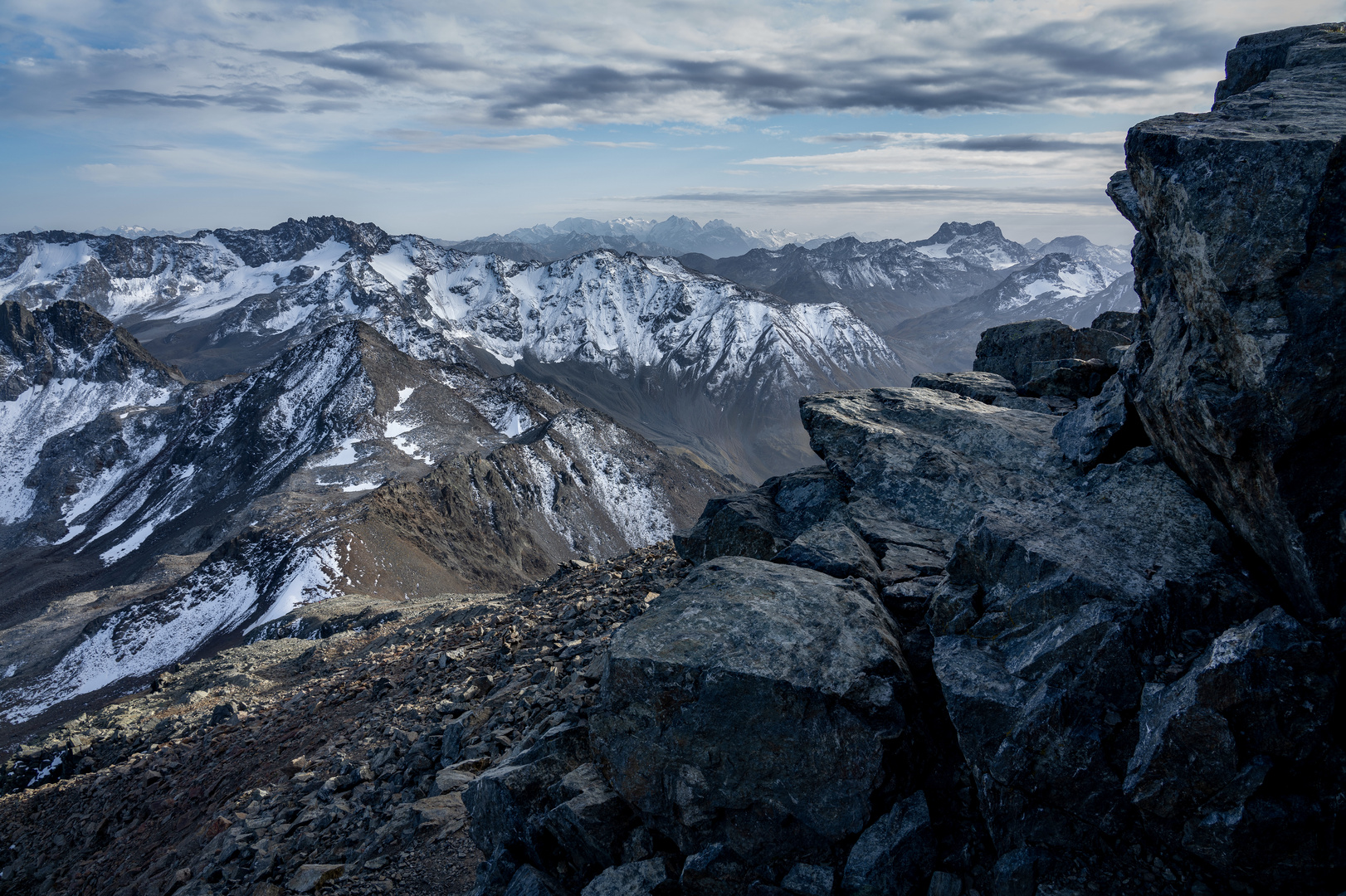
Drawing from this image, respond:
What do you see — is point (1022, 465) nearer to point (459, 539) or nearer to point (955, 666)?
point (955, 666)

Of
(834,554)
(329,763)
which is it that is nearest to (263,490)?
(329,763)

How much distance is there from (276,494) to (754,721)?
107201mm

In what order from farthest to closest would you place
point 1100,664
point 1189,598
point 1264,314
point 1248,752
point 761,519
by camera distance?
point 761,519 < point 1189,598 < point 1100,664 < point 1264,314 < point 1248,752

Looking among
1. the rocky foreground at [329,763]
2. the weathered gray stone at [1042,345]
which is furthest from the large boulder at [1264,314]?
the weathered gray stone at [1042,345]

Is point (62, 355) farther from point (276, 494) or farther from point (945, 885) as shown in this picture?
point (945, 885)

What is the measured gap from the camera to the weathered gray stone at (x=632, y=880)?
870cm

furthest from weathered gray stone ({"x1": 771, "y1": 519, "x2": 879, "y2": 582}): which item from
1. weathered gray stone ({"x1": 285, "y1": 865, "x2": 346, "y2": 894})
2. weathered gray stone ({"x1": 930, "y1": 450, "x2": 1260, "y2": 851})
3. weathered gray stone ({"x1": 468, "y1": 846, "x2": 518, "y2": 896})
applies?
weathered gray stone ({"x1": 285, "y1": 865, "x2": 346, "y2": 894})

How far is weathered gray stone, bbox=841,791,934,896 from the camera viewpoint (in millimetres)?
7922

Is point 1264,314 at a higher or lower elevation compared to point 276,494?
higher

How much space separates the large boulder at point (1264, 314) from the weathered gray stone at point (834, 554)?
501 centimetres

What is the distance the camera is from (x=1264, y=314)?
25.2ft

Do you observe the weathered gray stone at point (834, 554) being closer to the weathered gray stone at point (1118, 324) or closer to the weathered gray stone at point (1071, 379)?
the weathered gray stone at point (1071, 379)

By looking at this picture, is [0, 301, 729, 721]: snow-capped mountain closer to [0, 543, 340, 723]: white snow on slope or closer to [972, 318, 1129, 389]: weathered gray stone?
[0, 543, 340, 723]: white snow on slope

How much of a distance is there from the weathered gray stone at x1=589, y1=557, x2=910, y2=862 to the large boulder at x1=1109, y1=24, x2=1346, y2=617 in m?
4.71
